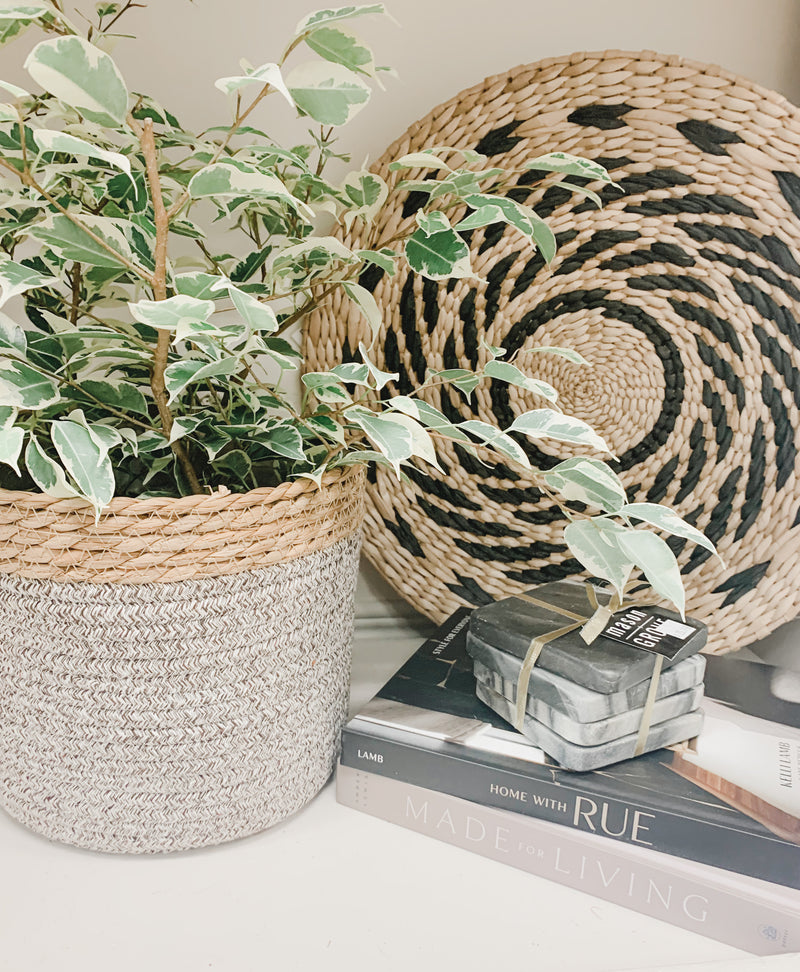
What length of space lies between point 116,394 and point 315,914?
37 centimetres

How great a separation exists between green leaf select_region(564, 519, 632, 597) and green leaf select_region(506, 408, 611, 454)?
0.17ft

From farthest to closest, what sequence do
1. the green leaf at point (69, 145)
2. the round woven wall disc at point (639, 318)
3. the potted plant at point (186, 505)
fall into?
the round woven wall disc at point (639, 318) → the potted plant at point (186, 505) → the green leaf at point (69, 145)

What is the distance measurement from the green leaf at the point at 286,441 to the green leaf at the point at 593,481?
0.16 metres

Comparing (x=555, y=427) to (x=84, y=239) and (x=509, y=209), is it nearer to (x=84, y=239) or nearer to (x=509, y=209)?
(x=509, y=209)

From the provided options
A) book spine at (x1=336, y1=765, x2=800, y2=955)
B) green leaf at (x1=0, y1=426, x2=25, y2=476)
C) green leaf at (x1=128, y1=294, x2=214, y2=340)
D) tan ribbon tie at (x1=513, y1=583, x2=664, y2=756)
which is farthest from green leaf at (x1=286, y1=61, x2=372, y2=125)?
book spine at (x1=336, y1=765, x2=800, y2=955)

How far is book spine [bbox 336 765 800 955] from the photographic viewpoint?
1.66 feet

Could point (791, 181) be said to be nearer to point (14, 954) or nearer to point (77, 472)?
point (77, 472)

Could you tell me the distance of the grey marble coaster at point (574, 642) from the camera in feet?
1.87

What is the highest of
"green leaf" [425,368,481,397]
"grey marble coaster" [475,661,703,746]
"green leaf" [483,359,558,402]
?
"green leaf" [483,359,558,402]

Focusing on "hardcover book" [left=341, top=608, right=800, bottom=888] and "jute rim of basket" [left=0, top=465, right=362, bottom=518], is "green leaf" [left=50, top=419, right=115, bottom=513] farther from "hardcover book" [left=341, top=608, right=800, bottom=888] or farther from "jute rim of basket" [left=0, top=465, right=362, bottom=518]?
"hardcover book" [left=341, top=608, right=800, bottom=888]

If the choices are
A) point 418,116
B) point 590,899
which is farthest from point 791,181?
point 590,899

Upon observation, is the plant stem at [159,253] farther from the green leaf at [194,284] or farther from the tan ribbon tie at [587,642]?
the tan ribbon tie at [587,642]

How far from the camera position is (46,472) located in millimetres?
451

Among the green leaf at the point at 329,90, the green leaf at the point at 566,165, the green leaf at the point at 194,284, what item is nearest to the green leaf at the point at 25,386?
the green leaf at the point at 194,284
